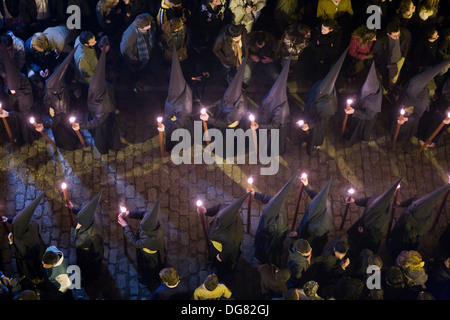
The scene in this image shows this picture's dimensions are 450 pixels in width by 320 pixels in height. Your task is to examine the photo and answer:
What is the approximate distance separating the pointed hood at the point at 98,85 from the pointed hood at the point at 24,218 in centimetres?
193

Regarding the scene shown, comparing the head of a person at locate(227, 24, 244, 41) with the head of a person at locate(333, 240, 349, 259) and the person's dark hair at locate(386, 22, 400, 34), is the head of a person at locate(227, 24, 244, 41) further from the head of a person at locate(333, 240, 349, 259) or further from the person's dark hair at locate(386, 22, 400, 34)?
the head of a person at locate(333, 240, 349, 259)

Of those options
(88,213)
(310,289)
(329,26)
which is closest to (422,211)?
(310,289)

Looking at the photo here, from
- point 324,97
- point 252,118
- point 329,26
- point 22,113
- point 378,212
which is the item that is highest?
point 329,26

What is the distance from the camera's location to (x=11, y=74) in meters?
9.03

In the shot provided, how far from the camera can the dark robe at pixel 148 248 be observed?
827cm

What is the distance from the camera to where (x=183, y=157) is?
34.2ft

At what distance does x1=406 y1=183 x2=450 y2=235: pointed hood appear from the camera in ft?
27.2

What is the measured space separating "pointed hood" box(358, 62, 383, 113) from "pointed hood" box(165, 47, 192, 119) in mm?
2874

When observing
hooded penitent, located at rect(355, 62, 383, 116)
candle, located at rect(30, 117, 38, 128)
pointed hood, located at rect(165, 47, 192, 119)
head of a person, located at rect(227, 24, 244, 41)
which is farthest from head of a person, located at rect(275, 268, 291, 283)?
candle, located at rect(30, 117, 38, 128)

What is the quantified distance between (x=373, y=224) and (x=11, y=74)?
5986mm

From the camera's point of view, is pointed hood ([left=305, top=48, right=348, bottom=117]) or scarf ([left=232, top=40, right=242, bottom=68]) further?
scarf ([left=232, top=40, right=242, bottom=68])

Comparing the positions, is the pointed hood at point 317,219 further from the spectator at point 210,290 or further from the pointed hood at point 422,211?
the spectator at point 210,290

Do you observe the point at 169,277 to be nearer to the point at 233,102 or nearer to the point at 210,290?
the point at 210,290
